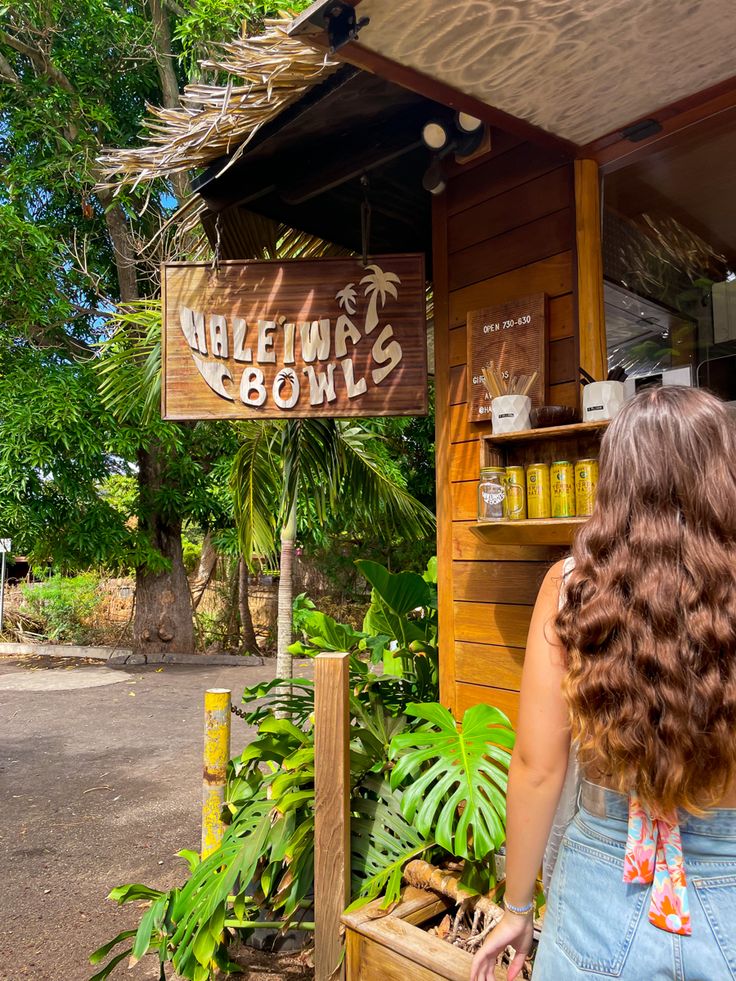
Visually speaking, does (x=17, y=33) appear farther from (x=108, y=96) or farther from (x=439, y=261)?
(x=439, y=261)

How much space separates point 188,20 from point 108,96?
8.79 feet

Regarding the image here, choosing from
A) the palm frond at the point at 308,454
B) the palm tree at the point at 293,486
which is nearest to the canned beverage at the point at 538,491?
the palm tree at the point at 293,486

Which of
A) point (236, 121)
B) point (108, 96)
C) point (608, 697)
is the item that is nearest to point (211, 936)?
point (608, 697)

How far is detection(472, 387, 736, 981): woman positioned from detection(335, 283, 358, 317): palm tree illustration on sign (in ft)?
6.25

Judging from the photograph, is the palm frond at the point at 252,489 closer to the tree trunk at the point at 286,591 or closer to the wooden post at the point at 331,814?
the tree trunk at the point at 286,591

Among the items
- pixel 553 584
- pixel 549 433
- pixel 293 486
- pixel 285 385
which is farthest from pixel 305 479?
pixel 553 584

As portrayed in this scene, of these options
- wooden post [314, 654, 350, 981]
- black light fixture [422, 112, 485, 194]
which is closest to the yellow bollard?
wooden post [314, 654, 350, 981]

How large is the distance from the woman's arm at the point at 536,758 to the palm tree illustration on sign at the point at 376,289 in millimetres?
1852

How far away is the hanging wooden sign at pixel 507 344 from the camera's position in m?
2.56

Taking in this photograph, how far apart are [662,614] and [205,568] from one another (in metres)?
12.2

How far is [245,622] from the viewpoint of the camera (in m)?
11.3

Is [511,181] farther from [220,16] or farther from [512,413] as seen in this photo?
[220,16]

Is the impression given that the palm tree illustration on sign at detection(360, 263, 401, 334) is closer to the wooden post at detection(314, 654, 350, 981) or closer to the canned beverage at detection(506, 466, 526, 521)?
the canned beverage at detection(506, 466, 526, 521)

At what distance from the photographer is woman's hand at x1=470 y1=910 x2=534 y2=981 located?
1.18 metres
